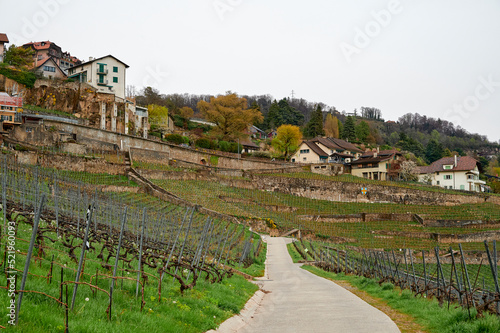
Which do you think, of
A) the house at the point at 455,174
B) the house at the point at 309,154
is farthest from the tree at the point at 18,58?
the house at the point at 455,174

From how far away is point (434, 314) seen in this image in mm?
10953

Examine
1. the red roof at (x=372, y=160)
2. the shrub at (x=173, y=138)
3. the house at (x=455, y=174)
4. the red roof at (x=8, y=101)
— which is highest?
the red roof at (x=8, y=101)

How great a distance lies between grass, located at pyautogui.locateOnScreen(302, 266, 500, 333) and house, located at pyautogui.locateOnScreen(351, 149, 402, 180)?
70390 millimetres

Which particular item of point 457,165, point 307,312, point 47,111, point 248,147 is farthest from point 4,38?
point 457,165

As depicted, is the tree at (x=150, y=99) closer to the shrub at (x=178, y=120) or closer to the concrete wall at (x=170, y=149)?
the shrub at (x=178, y=120)

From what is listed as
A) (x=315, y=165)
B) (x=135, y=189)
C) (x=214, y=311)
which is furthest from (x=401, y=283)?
(x=315, y=165)

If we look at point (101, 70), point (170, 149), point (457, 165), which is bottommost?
point (457, 165)

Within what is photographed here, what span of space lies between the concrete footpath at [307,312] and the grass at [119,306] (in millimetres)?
586

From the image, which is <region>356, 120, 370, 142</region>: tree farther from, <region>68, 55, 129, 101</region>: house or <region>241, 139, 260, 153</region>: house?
<region>68, 55, 129, 101</region>: house

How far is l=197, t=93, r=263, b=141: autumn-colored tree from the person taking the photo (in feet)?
303

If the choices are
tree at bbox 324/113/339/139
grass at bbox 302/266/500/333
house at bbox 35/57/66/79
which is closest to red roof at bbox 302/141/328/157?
tree at bbox 324/113/339/139

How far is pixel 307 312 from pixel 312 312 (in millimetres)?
133

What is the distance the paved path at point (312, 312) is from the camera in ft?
32.3

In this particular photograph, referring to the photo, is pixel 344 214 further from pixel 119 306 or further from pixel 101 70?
pixel 119 306
